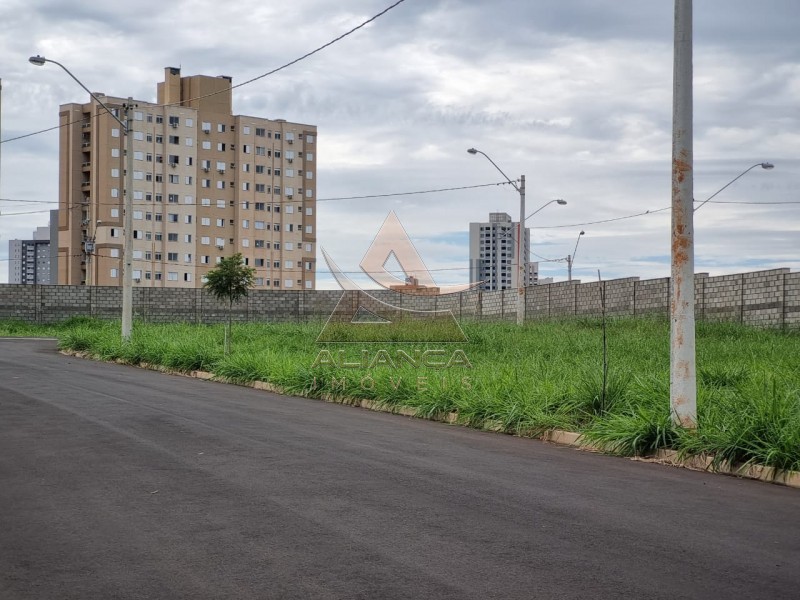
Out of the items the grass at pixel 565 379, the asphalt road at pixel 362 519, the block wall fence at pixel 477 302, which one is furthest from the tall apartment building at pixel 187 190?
the asphalt road at pixel 362 519

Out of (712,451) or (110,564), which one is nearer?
(110,564)

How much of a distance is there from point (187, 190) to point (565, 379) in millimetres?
108564

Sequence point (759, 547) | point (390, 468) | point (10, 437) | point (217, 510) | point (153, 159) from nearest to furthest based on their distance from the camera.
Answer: point (759, 547)
point (217, 510)
point (390, 468)
point (10, 437)
point (153, 159)

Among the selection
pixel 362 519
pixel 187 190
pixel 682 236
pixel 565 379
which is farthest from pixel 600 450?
pixel 187 190

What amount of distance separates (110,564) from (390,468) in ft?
12.2

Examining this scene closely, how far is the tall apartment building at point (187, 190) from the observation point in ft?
349

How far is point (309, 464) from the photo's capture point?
8773 millimetres

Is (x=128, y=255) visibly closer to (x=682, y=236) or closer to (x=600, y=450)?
(x=600, y=450)

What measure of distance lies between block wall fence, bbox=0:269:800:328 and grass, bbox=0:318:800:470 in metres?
2.93

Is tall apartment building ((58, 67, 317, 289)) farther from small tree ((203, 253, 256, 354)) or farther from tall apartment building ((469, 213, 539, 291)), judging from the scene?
small tree ((203, 253, 256, 354))

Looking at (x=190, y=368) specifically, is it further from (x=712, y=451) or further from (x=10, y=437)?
(x=712, y=451)

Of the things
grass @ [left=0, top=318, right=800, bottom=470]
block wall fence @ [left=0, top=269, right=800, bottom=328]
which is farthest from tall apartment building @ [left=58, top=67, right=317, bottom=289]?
grass @ [left=0, top=318, right=800, bottom=470]

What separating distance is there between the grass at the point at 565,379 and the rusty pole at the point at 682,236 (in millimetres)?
382

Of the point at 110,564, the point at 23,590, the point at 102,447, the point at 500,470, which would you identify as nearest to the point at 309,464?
the point at 500,470
